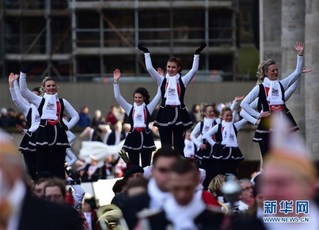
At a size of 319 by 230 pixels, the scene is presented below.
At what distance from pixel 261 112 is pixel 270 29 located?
15.4 meters

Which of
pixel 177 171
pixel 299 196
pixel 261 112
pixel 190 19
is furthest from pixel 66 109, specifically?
pixel 190 19

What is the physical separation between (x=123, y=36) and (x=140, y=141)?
148ft

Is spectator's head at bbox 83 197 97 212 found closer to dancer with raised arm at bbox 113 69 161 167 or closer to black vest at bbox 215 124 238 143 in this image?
dancer with raised arm at bbox 113 69 161 167

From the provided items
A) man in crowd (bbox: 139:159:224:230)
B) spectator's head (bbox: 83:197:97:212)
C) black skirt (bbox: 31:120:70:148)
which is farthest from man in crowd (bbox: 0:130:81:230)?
spectator's head (bbox: 83:197:97:212)

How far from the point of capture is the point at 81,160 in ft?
132

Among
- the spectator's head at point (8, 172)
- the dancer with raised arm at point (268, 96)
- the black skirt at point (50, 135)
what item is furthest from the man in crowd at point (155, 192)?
the black skirt at point (50, 135)

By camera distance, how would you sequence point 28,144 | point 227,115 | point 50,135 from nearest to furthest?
point 50,135 < point 28,144 < point 227,115

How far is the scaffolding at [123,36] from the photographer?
67.6 m

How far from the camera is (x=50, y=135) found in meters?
23.0

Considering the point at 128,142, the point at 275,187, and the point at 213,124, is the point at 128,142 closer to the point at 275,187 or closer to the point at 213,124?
the point at 213,124

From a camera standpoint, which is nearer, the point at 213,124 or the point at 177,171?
the point at 177,171

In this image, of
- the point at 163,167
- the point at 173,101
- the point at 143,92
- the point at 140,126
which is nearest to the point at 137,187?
the point at 163,167

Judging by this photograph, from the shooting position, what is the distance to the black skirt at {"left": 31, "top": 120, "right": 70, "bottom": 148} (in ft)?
75.3

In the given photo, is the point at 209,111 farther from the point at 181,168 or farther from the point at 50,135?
→ the point at 181,168
